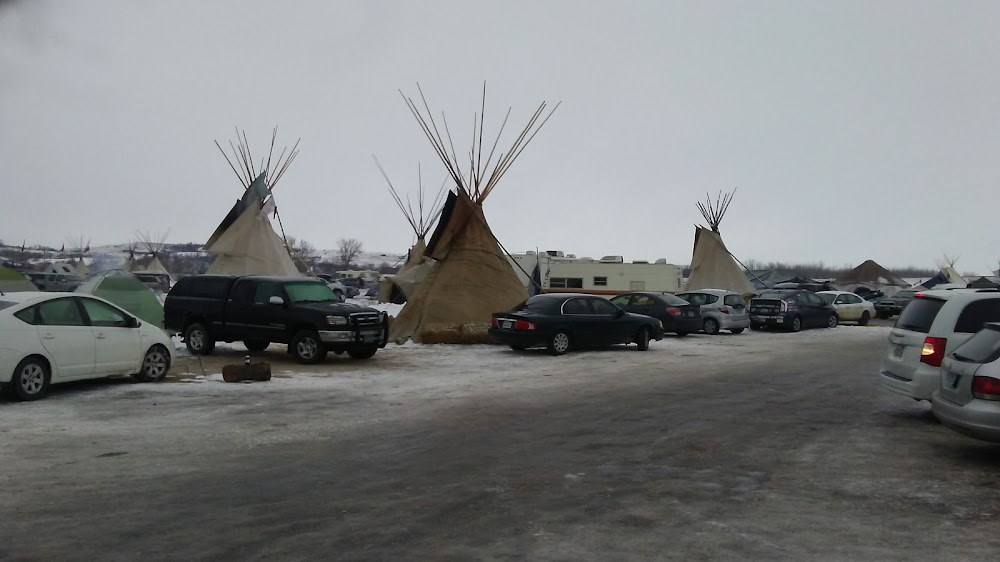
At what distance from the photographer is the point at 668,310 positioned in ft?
82.0

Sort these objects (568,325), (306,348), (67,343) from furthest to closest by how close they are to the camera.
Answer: (568,325), (306,348), (67,343)

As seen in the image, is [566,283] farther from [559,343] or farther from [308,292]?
[308,292]

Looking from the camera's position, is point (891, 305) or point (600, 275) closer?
point (891, 305)

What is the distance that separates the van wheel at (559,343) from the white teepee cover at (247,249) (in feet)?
38.2

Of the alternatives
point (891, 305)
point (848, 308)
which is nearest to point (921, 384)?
point (848, 308)

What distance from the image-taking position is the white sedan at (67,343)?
1050cm

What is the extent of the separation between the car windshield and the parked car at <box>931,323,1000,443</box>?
12495 millimetres

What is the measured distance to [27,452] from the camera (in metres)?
7.85

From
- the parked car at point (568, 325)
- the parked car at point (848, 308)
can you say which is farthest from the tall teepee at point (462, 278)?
the parked car at point (848, 308)

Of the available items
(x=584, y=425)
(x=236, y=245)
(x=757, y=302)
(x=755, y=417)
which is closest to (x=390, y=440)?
(x=584, y=425)

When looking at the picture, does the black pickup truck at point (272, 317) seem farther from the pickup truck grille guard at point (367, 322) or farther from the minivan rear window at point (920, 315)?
the minivan rear window at point (920, 315)

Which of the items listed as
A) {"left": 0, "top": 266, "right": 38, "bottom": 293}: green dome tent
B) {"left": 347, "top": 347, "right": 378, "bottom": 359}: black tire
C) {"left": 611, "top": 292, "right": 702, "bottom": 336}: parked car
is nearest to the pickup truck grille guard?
{"left": 347, "top": 347, "right": 378, "bottom": 359}: black tire

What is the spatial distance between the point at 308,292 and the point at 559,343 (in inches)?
236

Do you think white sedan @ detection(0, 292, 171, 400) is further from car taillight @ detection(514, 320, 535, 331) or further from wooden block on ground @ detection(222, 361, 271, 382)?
car taillight @ detection(514, 320, 535, 331)
